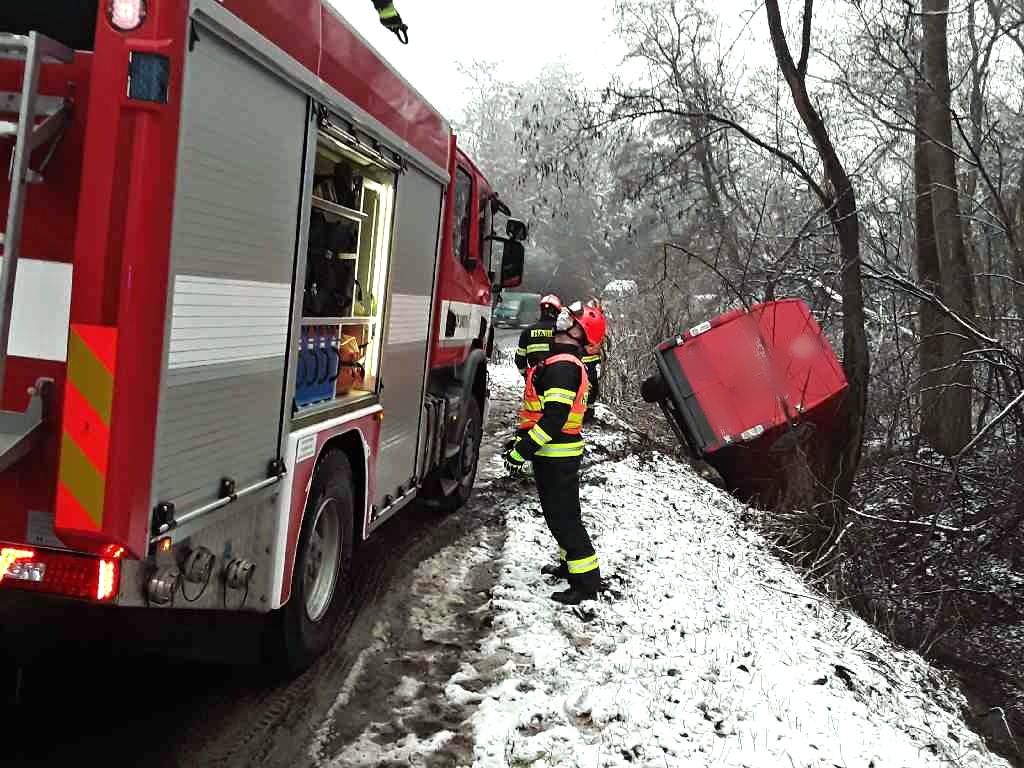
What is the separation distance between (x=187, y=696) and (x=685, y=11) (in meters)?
14.0

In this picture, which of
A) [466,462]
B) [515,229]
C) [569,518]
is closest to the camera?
[569,518]

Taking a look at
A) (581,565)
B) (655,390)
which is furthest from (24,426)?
(655,390)

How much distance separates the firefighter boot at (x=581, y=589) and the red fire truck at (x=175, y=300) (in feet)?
5.46

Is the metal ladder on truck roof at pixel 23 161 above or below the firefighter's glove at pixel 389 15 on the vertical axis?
below

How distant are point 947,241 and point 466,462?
7.20m

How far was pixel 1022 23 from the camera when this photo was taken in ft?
31.8

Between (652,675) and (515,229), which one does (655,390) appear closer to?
(515,229)

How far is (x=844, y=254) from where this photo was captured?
9.04 metres

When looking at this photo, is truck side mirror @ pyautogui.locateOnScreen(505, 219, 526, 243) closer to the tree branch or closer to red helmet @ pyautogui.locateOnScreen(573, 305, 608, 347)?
red helmet @ pyautogui.locateOnScreen(573, 305, 608, 347)

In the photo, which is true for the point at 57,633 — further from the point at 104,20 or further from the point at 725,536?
the point at 725,536

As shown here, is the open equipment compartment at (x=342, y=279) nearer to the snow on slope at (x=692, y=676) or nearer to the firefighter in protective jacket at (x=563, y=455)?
the firefighter in protective jacket at (x=563, y=455)

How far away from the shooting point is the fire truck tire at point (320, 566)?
401 centimetres

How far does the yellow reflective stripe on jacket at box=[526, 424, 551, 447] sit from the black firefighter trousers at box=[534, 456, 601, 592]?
0.21m

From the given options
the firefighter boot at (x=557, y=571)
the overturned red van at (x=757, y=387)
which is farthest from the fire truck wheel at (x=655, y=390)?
the firefighter boot at (x=557, y=571)
